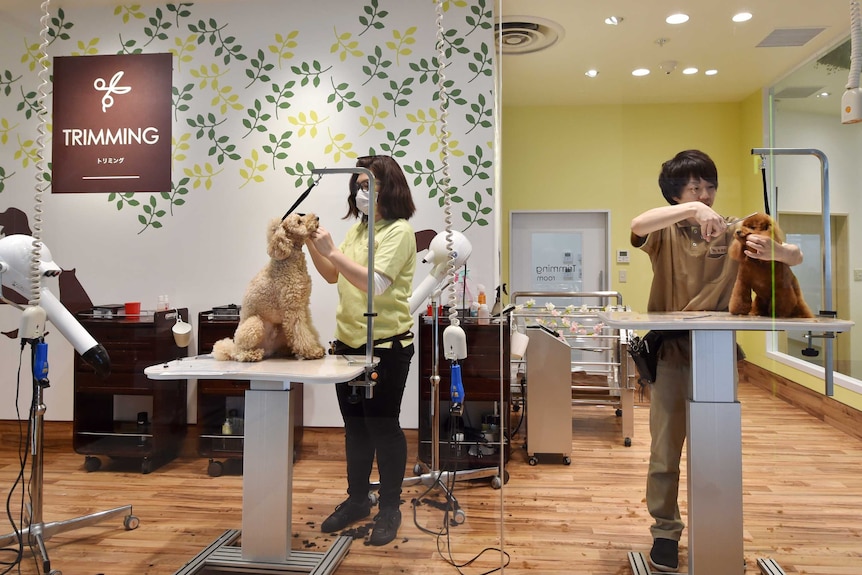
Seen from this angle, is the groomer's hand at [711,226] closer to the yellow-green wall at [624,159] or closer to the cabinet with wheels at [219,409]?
the yellow-green wall at [624,159]

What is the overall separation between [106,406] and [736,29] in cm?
242

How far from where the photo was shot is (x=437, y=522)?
1859 mm

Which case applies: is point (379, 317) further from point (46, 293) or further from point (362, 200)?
point (46, 293)

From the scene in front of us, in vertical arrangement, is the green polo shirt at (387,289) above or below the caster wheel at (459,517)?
above

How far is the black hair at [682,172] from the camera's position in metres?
→ 1.68

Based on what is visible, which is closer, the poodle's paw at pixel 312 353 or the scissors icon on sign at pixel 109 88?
the poodle's paw at pixel 312 353

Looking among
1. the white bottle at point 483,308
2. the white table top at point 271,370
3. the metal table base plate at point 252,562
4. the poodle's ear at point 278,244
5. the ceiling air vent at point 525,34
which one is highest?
the ceiling air vent at point 525,34

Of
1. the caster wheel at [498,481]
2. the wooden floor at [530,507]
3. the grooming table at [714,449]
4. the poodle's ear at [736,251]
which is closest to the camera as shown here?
the grooming table at [714,449]

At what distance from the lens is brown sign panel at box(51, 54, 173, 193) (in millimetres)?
1871

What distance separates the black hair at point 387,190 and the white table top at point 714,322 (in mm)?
720

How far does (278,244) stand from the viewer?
1777mm

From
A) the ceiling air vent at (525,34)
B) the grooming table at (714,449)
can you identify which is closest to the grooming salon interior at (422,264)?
the ceiling air vent at (525,34)

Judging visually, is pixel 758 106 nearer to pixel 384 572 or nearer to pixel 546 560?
pixel 546 560

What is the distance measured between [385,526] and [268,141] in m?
1.35
